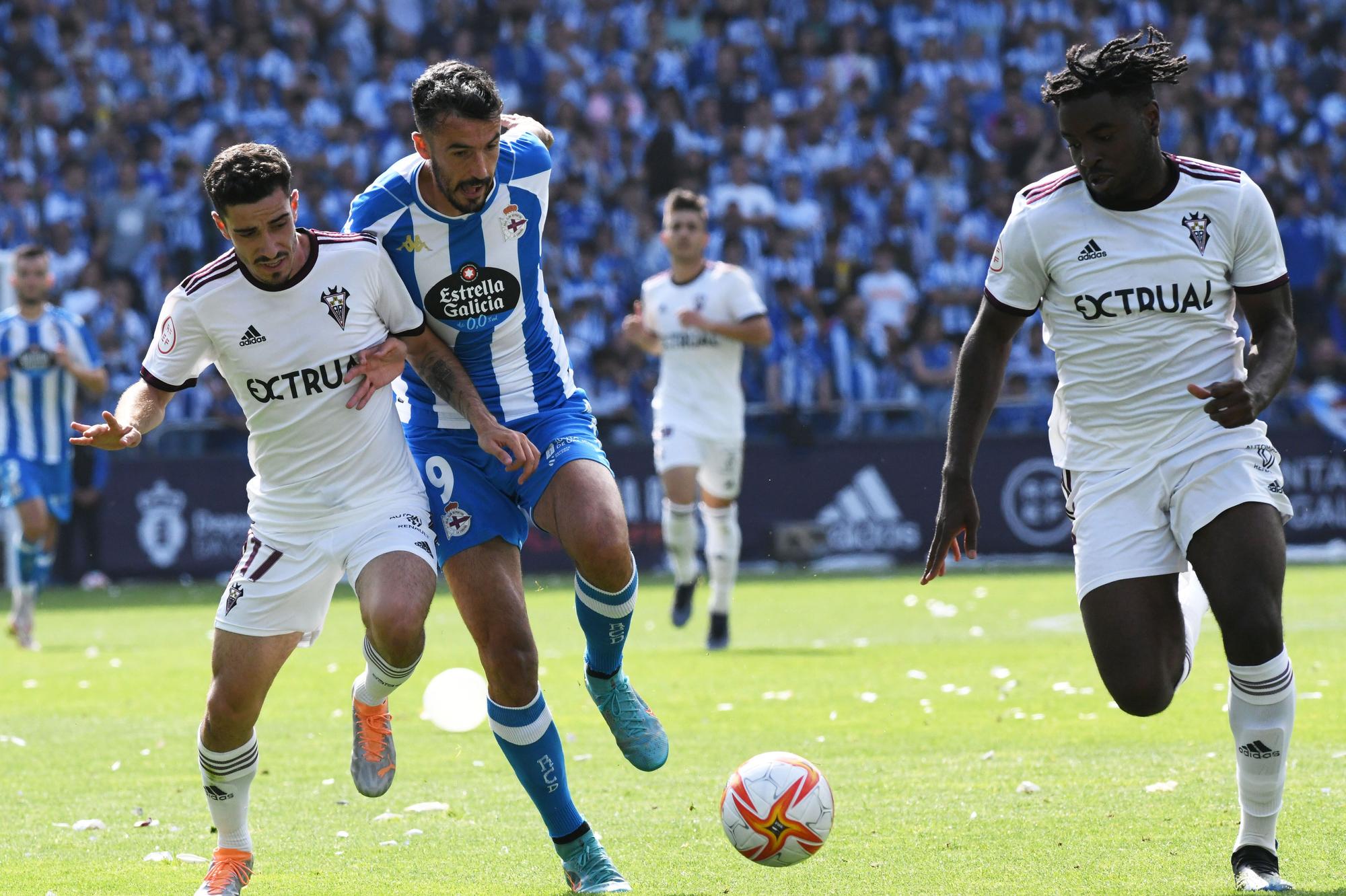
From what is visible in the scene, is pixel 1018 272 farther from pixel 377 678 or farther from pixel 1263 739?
pixel 377 678

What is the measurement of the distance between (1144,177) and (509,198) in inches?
87.8

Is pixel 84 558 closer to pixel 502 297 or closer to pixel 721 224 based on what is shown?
Result: pixel 721 224

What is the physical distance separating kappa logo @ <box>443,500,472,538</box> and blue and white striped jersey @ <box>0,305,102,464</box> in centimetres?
870

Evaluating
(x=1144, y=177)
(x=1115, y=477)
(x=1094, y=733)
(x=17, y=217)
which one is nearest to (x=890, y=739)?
(x=1094, y=733)

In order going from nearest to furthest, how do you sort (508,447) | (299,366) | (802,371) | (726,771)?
(299,366) → (508,447) → (726,771) → (802,371)

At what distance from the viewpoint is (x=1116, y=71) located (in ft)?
16.6

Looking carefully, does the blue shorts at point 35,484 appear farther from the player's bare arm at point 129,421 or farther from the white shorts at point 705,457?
the player's bare arm at point 129,421

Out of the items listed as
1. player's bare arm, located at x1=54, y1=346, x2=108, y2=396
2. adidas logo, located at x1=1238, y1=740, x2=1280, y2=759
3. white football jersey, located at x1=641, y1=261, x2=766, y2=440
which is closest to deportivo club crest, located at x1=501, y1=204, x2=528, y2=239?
adidas logo, located at x1=1238, y1=740, x2=1280, y2=759

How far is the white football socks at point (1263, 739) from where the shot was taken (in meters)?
4.99

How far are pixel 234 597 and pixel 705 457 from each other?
7265mm

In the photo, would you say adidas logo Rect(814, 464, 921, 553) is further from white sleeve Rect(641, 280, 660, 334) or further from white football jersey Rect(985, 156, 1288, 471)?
white football jersey Rect(985, 156, 1288, 471)

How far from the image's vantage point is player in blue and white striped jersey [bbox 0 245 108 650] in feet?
43.8

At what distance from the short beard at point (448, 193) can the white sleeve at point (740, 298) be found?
640 cm

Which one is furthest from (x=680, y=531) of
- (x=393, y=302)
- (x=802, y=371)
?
(x=393, y=302)
